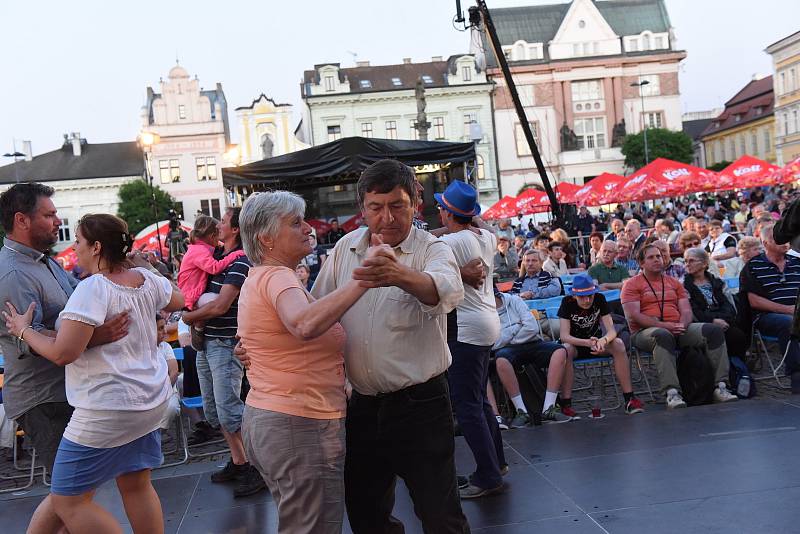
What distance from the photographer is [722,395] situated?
24.0 ft

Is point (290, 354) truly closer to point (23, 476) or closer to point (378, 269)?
point (378, 269)

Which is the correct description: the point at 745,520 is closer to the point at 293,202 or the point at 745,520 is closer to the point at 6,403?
the point at 293,202

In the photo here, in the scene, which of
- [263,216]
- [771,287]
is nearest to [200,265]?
[263,216]

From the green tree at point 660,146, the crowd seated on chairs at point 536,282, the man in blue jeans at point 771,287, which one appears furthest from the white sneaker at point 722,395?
the green tree at point 660,146

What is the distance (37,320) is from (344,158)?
36.7 feet

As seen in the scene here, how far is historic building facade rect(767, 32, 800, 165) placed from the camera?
6278 centimetres

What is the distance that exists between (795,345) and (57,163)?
67.4m

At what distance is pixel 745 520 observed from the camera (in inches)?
174

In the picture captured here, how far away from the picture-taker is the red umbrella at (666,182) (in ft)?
69.3

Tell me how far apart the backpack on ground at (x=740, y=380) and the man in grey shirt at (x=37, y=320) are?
5864mm

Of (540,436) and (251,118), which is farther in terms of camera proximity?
(251,118)

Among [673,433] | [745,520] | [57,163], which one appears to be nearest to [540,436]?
[673,433]

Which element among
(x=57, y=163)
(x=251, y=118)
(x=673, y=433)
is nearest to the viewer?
(x=673, y=433)

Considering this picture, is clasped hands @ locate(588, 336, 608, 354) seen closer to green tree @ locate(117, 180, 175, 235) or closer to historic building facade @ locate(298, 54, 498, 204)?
historic building facade @ locate(298, 54, 498, 204)
